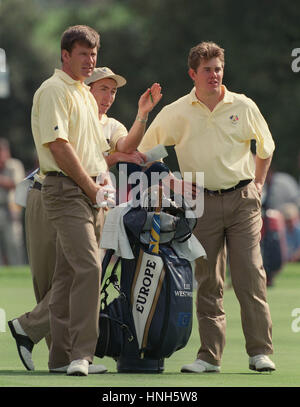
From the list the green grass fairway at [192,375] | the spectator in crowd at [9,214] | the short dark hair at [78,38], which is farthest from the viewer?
the spectator in crowd at [9,214]

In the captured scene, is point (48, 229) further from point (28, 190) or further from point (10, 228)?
A: point (10, 228)

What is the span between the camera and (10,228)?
20844 mm

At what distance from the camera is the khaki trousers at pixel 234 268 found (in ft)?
27.5

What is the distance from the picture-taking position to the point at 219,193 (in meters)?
8.44

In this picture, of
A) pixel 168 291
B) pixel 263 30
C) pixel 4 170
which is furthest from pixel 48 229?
pixel 263 30

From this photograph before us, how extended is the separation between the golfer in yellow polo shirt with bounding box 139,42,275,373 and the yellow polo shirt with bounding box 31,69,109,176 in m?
0.64

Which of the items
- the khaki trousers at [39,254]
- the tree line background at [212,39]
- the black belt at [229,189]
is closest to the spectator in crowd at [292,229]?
the tree line background at [212,39]

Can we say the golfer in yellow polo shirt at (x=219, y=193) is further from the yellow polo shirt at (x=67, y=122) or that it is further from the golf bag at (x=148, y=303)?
the yellow polo shirt at (x=67, y=122)

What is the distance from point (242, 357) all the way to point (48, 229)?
177 cm

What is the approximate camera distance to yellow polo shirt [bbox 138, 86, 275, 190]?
841 cm

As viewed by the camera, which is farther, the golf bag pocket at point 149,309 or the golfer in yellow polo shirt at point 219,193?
the golfer in yellow polo shirt at point 219,193

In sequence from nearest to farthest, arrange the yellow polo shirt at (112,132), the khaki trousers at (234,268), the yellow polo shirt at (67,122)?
the yellow polo shirt at (67,122) → the khaki trousers at (234,268) → the yellow polo shirt at (112,132)

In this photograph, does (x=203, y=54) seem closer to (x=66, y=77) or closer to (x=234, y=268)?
(x=66, y=77)

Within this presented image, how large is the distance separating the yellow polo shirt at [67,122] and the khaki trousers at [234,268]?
2.79 ft
